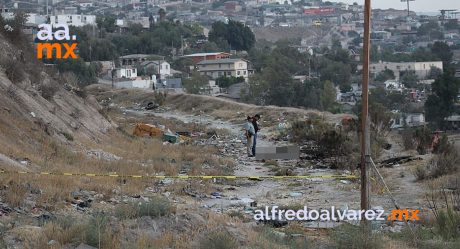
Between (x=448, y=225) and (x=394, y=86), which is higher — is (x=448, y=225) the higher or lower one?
the higher one

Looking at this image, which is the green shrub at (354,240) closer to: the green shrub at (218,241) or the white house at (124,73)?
the green shrub at (218,241)

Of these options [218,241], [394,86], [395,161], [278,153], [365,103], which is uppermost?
[365,103]

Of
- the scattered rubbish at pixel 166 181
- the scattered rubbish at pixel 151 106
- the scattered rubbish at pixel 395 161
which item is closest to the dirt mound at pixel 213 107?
the scattered rubbish at pixel 151 106

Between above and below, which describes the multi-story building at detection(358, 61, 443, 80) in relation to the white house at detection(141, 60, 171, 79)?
below

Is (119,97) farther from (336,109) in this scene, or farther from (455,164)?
(455,164)

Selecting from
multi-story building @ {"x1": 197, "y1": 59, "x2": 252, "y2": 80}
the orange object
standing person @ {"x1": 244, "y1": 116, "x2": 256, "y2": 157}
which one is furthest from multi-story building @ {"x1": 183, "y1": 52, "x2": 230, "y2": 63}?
standing person @ {"x1": 244, "y1": 116, "x2": 256, "y2": 157}

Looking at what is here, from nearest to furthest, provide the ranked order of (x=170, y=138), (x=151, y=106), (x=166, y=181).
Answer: (x=166, y=181) < (x=170, y=138) < (x=151, y=106)

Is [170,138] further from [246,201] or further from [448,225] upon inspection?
[448,225]

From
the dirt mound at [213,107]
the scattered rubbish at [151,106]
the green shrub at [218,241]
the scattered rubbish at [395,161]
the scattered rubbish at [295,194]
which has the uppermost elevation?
the green shrub at [218,241]

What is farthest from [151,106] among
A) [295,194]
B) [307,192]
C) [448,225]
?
[448,225]

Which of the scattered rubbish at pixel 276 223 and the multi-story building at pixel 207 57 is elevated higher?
the scattered rubbish at pixel 276 223

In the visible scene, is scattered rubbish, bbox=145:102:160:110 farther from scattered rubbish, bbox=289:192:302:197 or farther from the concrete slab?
scattered rubbish, bbox=289:192:302:197

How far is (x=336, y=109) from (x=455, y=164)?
34.9m

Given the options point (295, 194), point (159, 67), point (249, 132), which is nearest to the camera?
point (295, 194)
